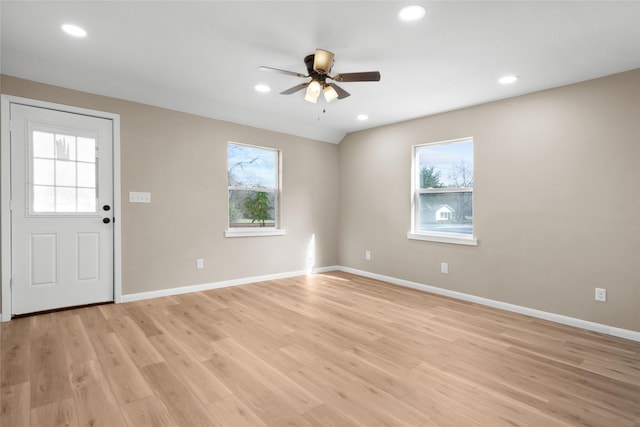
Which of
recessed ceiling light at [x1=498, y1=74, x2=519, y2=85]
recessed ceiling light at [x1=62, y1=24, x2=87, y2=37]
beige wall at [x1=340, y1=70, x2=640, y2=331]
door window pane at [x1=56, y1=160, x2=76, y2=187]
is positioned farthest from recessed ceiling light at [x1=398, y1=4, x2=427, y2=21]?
door window pane at [x1=56, y1=160, x2=76, y2=187]

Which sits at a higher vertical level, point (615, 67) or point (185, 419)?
point (615, 67)

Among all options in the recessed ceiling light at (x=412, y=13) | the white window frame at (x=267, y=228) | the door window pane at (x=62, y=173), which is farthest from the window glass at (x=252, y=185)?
the recessed ceiling light at (x=412, y=13)

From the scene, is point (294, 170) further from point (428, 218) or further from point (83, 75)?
point (83, 75)

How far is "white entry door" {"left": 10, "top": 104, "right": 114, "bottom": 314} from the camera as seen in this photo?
323 cm

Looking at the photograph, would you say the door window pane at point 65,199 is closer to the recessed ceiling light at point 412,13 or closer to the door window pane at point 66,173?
the door window pane at point 66,173

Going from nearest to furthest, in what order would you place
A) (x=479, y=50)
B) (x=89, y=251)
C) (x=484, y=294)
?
(x=479, y=50) < (x=89, y=251) < (x=484, y=294)

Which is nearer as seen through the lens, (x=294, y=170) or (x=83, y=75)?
(x=83, y=75)

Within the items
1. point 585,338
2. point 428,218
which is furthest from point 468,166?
point 585,338

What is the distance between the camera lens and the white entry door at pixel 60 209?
3232 millimetres

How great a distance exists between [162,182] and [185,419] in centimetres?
307

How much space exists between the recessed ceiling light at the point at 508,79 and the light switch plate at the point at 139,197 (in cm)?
425

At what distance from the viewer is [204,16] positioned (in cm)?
227

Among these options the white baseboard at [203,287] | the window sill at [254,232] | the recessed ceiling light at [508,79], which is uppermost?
the recessed ceiling light at [508,79]

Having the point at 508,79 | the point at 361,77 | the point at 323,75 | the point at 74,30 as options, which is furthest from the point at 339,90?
the point at 74,30
